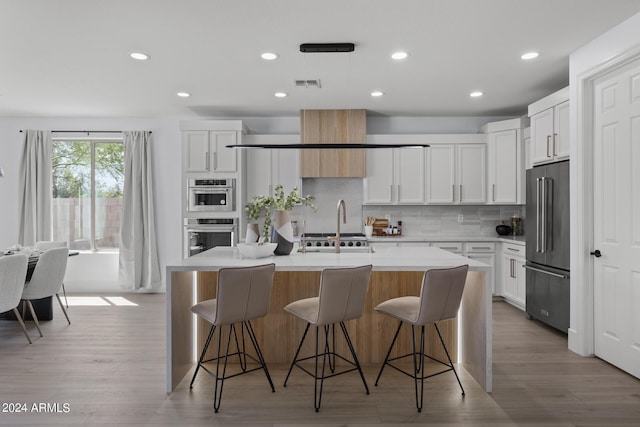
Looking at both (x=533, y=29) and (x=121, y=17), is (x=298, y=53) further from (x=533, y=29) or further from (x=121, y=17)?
(x=533, y=29)

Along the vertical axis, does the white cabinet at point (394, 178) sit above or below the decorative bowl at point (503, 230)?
above

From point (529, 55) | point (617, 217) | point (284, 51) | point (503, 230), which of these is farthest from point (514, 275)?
point (284, 51)

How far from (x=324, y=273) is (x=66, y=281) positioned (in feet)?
18.1

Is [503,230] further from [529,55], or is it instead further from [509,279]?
[529,55]

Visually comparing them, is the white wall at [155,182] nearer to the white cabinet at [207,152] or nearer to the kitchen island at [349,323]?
the white cabinet at [207,152]

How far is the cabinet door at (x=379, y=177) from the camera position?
605cm

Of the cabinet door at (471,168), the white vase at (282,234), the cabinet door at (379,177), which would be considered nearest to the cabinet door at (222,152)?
the cabinet door at (379,177)

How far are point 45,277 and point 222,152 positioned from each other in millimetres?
2568

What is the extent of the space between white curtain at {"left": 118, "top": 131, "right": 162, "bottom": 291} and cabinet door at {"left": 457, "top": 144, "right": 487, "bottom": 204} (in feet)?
14.9

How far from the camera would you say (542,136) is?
460 centimetres

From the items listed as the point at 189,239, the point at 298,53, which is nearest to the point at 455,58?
the point at 298,53

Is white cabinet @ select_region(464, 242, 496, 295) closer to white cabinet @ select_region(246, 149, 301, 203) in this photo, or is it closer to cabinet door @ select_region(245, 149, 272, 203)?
white cabinet @ select_region(246, 149, 301, 203)

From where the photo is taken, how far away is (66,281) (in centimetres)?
644

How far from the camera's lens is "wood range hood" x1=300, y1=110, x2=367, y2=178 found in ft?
19.2
